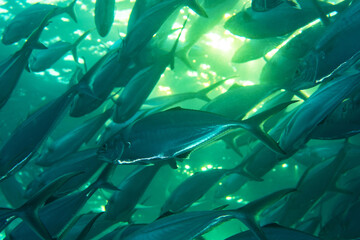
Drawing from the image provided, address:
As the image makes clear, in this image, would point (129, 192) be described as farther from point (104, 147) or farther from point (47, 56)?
point (47, 56)

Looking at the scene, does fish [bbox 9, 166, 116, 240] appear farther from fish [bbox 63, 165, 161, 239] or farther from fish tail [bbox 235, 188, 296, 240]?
fish tail [bbox 235, 188, 296, 240]

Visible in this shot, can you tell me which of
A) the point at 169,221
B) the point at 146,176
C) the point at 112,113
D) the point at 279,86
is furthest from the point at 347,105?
the point at 112,113

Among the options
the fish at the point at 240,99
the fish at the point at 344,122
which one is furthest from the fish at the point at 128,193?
the fish at the point at 344,122

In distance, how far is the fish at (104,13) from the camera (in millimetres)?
2703

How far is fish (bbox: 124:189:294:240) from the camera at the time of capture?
170 centimetres

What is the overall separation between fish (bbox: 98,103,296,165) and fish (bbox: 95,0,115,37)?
1.43m

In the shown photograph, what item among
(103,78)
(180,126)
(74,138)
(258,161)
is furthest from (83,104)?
(258,161)

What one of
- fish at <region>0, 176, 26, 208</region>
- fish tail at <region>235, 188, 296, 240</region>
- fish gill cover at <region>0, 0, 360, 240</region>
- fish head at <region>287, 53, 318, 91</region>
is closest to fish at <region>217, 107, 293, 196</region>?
fish gill cover at <region>0, 0, 360, 240</region>

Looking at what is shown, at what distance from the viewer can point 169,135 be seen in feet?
6.47

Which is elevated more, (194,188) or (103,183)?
(103,183)

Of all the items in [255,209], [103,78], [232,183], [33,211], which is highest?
[103,78]

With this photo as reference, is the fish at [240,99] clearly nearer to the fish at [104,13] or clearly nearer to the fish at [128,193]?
the fish at [128,193]

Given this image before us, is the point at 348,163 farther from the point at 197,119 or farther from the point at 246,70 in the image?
the point at 246,70

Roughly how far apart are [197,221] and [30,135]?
1.63 m
